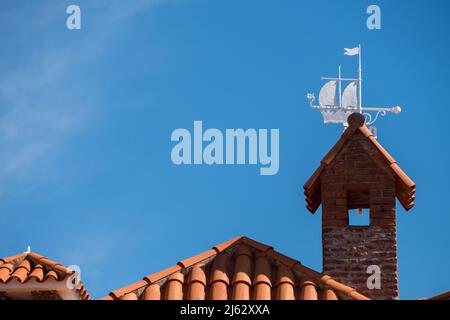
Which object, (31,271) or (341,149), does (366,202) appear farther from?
(31,271)

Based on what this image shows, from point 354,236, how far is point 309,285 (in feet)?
5.61

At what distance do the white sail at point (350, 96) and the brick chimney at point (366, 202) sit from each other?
3.56 metres

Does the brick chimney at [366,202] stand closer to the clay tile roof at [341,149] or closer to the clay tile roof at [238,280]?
the clay tile roof at [341,149]

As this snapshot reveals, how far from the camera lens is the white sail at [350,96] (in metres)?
19.9

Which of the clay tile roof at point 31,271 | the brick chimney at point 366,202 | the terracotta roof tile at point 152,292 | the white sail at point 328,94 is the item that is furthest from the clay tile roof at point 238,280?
the white sail at point 328,94

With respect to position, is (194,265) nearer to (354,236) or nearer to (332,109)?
(354,236)

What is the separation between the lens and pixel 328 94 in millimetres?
23625

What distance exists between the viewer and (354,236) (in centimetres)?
1574

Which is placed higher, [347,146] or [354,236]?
[347,146]

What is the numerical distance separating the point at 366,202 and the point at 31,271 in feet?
15.2

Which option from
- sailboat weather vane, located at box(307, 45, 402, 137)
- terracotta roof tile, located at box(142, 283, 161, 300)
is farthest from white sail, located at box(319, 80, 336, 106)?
terracotta roof tile, located at box(142, 283, 161, 300)
